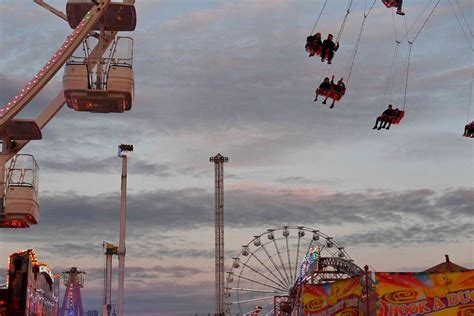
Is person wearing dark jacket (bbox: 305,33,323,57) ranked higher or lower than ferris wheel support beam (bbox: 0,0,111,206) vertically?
higher

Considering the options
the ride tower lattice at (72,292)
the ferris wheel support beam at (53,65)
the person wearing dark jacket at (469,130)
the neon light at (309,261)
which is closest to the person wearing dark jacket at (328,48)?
the person wearing dark jacket at (469,130)

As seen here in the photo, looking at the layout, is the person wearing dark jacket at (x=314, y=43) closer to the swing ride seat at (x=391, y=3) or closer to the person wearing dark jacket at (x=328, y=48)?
the person wearing dark jacket at (x=328, y=48)

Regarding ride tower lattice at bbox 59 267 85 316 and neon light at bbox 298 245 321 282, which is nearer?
neon light at bbox 298 245 321 282

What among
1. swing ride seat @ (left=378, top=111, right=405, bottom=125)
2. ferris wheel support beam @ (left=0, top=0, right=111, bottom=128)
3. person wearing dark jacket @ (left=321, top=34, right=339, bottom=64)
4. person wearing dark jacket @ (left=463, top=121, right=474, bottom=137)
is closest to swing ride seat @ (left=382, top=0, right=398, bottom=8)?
A: person wearing dark jacket @ (left=321, top=34, right=339, bottom=64)

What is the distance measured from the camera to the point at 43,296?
3859cm

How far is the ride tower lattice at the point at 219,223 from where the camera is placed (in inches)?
4200

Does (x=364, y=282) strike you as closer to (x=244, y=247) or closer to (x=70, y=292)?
(x=244, y=247)

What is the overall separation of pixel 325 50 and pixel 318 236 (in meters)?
52.2

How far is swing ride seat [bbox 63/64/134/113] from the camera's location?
2381cm

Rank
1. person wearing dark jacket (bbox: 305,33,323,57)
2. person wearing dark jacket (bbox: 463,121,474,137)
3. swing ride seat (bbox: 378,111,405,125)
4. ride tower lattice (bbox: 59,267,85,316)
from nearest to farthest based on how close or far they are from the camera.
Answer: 1. person wearing dark jacket (bbox: 305,33,323,57)
2. swing ride seat (bbox: 378,111,405,125)
3. person wearing dark jacket (bbox: 463,121,474,137)
4. ride tower lattice (bbox: 59,267,85,316)

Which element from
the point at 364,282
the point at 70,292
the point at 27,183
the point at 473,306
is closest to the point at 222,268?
the point at 70,292

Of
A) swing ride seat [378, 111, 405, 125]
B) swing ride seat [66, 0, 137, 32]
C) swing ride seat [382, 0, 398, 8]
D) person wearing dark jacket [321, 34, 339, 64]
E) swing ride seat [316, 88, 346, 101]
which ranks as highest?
swing ride seat [382, 0, 398, 8]

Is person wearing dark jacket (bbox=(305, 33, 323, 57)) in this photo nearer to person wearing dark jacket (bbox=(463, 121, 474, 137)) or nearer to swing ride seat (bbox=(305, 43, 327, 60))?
swing ride seat (bbox=(305, 43, 327, 60))

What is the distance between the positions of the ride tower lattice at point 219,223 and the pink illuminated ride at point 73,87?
7944 cm
